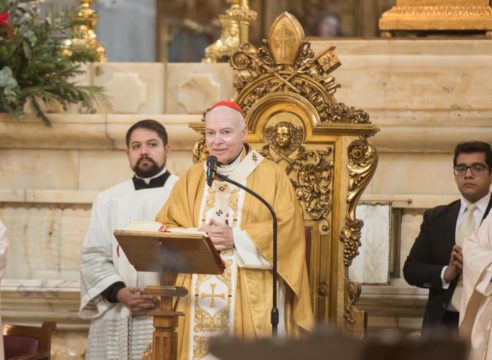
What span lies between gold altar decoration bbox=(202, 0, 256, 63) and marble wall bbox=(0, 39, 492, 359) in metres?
0.43

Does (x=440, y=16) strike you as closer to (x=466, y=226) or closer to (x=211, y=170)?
(x=466, y=226)

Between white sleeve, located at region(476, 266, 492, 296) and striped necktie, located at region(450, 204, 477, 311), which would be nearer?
white sleeve, located at region(476, 266, 492, 296)

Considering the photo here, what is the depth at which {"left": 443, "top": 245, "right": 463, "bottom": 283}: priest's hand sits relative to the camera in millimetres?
5770

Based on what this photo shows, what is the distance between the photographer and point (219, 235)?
531 cm

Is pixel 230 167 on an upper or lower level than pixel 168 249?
upper

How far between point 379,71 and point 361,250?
117 centimetres

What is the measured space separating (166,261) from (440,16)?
3.58 metres

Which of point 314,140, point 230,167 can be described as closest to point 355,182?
point 314,140

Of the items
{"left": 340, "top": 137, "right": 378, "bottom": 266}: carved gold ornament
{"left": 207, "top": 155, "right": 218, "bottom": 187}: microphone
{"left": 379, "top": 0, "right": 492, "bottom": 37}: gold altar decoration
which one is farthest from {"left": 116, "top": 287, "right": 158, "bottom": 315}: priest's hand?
{"left": 379, "top": 0, "right": 492, "bottom": 37}: gold altar decoration

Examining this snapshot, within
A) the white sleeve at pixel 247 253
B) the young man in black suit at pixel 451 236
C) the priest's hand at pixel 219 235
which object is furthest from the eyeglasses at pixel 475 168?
the priest's hand at pixel 219 235

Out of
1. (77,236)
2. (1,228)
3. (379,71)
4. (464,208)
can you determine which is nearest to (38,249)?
(77,236)

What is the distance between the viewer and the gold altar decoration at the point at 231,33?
8.20 meters

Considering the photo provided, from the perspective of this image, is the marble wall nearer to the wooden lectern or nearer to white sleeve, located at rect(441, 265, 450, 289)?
white sleeve, located at rect(441, 265, 450, 289)

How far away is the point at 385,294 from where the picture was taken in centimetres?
696
